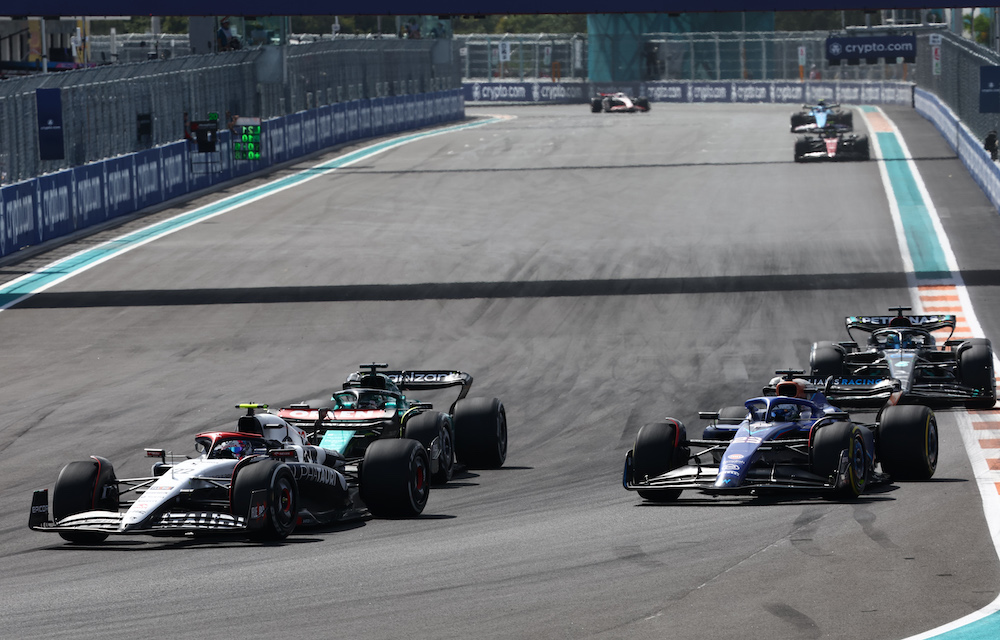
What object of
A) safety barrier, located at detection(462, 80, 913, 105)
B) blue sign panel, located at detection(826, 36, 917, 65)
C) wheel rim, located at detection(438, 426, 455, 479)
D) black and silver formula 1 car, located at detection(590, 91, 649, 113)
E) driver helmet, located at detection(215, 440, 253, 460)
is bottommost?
wheel rim, located at detection(438, 426, 455, 479)

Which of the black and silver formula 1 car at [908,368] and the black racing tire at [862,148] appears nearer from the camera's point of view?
the black and silver formula 1 car at [908,368]

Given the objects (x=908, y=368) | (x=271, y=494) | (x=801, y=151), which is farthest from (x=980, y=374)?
(x=801, y=151)

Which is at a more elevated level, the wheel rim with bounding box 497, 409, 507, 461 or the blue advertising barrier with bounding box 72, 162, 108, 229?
the blue advertising barrier with bounding box 72, 162, 108, 229

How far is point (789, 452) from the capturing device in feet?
50.5

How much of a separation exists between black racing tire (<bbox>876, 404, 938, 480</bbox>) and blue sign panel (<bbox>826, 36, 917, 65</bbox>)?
70.1 metres

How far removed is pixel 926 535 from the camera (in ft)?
42.1

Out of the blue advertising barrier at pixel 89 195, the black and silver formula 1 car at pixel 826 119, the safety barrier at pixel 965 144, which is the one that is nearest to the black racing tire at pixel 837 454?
the safety barrier at pixel 965 144

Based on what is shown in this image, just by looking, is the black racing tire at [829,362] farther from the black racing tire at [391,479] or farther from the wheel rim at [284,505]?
the wheel rim at [284,505]

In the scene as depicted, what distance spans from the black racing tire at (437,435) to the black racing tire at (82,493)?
3.49m

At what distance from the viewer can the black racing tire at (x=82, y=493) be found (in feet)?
45.2

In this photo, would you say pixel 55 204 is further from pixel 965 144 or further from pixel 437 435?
pixel 965 144

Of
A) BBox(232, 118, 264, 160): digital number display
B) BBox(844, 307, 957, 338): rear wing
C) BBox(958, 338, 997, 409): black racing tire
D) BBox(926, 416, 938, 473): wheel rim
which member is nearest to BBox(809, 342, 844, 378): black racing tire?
BBox(844, 307, 957, 338): rear wing

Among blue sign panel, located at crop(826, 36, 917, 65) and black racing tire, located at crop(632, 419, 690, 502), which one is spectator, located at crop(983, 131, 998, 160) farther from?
blue sign panel, located at crop(826, 36, 917, 65)

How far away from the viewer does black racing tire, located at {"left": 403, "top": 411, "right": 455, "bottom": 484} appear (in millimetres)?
16422
